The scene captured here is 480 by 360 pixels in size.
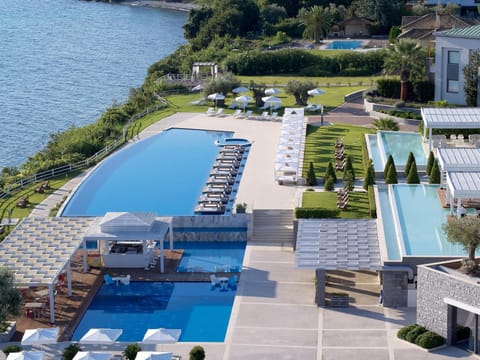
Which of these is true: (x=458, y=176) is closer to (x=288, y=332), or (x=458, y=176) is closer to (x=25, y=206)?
(x=288, y=332)

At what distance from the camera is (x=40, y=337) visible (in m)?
36.1

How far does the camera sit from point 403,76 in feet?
233

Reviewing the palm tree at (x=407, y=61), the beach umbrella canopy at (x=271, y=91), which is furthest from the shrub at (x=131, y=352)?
the beach umbrella canopy at (x=271, y=91)

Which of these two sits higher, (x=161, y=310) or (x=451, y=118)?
(x=451, y=118)

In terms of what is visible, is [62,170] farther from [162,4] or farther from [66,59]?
[162,4]

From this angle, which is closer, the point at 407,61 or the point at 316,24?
the point at 407,61

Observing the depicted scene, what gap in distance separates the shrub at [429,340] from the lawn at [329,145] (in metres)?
19.2

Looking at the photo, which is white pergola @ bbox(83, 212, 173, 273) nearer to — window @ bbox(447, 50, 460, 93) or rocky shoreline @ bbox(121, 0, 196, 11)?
window @ bbox(447, 50, 460, 93)

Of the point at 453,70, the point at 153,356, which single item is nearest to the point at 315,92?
the point at 453,70

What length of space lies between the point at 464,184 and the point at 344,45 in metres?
58.5

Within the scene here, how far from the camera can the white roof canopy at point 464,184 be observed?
140 ft

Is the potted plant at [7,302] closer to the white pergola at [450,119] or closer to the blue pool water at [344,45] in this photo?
the white pergola at [450,119]

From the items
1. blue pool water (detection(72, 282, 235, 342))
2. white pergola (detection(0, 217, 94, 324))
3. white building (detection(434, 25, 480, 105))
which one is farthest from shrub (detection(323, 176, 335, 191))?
white building (detection(434, 25, 480, 105))

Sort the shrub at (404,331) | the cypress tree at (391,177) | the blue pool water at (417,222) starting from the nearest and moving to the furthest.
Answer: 1. the shrub at (404,331)
2. the blue pool water at (417,222)
3. the cypress tree at (391,177)
